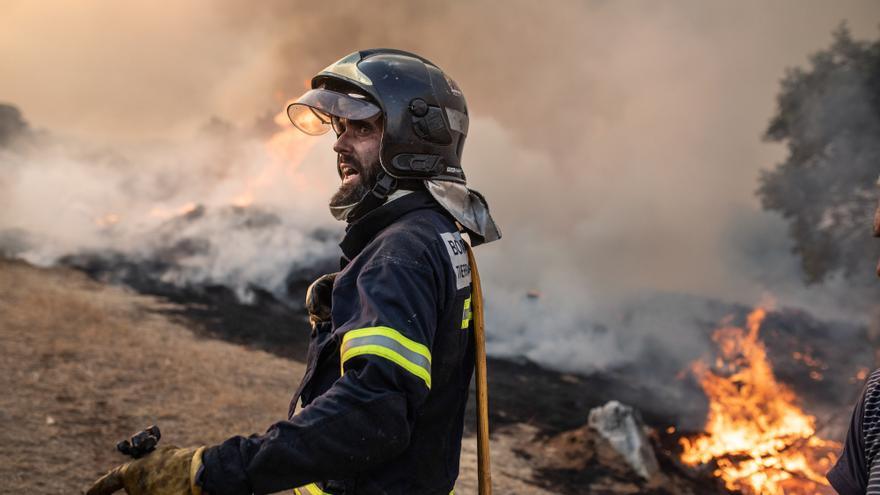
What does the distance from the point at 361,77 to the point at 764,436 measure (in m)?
8.17

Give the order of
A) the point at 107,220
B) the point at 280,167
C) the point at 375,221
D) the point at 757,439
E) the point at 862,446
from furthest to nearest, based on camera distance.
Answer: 1. the point at 280,167
2. the point at 107,220
3. the point at 757,439
4. the point at 375,221
5. the point at 862,446

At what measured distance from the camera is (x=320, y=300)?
2289 mm

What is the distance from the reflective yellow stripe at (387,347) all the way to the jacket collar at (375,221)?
1.72 ft

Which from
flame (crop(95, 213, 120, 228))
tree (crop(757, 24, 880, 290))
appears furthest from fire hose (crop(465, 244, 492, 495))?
tree (crop(757, 24, 880, 290))

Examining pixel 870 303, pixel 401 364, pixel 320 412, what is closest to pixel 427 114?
pixel 401 364

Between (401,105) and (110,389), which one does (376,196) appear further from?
(110,389)

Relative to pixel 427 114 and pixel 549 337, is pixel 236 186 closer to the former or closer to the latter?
pixel 549 337

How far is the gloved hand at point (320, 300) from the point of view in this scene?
2262mm

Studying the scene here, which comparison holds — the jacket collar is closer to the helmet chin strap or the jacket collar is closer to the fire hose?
the helmet chin strap

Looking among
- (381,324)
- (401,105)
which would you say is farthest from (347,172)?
(381,324)

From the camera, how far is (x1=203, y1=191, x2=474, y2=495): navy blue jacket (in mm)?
1705

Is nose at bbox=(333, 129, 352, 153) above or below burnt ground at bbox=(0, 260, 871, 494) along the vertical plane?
above

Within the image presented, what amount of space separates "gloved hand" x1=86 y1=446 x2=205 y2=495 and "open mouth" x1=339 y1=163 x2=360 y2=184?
1181 millimetres

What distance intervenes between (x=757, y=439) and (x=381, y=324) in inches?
320
